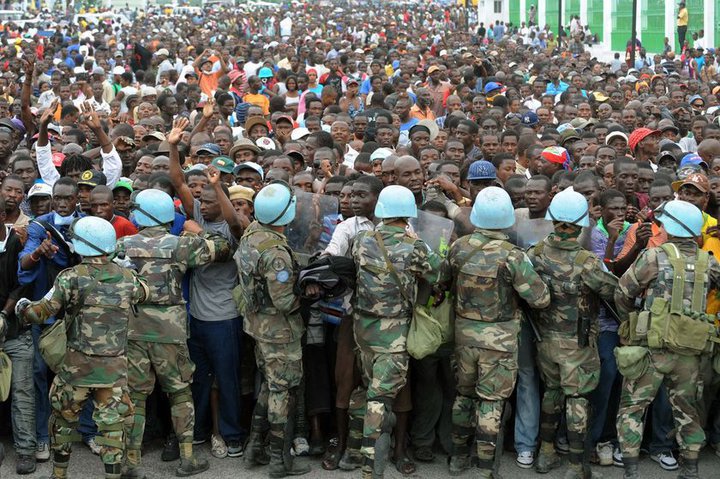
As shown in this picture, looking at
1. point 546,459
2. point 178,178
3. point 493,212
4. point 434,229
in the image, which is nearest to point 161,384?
point 178,178

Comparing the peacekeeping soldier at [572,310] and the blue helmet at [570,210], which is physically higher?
the blue helmet at [570,210]

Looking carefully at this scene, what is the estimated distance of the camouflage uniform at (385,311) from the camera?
21.1 feet

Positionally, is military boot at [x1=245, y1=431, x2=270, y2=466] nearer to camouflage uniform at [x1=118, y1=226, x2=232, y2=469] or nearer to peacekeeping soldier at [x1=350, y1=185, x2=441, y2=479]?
camouflage uniform at [x1=118, y1=226, x2=232, y2=469]

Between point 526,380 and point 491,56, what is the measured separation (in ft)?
63.7

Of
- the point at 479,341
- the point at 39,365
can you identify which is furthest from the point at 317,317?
the point at 39,365

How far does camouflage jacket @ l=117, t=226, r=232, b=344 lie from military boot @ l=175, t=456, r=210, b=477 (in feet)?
2.61

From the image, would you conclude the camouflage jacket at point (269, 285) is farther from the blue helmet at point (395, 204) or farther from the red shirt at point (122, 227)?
the red shirt at point (122, 227)

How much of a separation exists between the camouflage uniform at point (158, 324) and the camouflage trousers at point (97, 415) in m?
0.25

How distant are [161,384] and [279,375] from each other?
777 millimetres

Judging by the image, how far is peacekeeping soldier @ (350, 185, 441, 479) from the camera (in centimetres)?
642

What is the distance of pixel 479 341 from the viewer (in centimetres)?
645

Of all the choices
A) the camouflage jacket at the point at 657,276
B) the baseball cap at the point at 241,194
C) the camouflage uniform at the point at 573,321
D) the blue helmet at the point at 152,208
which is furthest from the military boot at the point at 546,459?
the blue helmet at the point at 152,208

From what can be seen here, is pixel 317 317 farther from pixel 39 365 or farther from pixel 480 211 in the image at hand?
pixel 39 365

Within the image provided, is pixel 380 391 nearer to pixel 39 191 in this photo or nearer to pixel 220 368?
pixel 220 368
